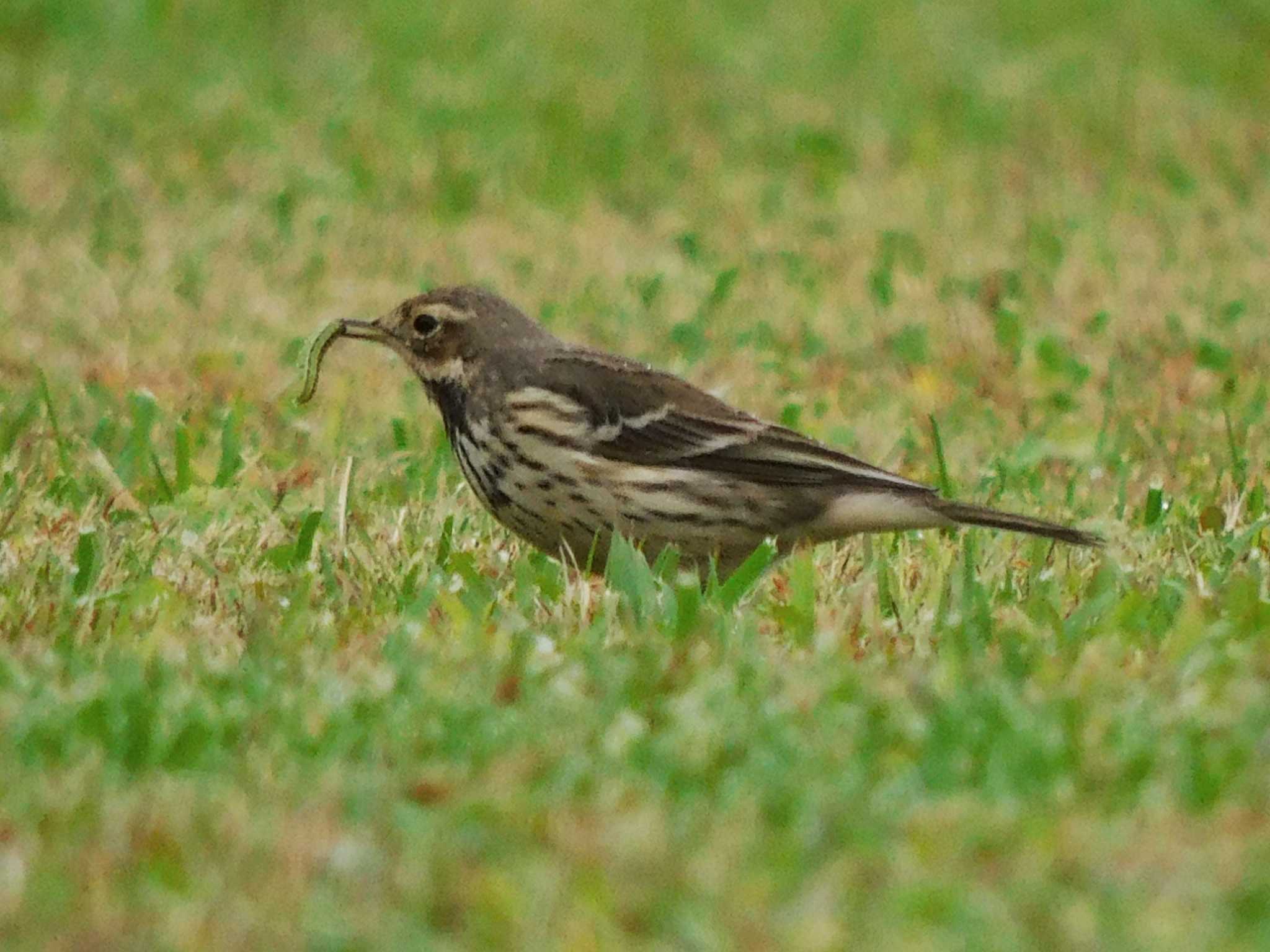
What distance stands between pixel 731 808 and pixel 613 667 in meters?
0.88

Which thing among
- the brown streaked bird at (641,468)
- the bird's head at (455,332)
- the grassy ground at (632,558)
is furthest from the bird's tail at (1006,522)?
the bird's head at (455,332)

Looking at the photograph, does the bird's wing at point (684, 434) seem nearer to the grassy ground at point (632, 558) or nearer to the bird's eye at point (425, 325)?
the grassy ground at point (632, 558)

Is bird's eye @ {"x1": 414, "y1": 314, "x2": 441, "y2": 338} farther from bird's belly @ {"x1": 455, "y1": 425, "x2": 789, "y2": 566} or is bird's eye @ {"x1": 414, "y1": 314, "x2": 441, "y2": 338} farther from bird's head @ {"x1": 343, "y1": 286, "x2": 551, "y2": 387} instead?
bird's belly @ {"x1": 455, "y1": 425, "x2": 789, "y2": 566}

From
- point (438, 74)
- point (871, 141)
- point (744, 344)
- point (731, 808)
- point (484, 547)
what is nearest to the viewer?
point (731, 808)

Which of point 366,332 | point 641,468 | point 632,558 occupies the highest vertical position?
point 366,332

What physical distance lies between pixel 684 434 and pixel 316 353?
1400mm

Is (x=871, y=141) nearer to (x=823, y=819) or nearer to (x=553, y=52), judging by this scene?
(x=553, y=52)

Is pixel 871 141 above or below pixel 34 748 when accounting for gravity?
above

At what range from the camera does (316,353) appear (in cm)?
745

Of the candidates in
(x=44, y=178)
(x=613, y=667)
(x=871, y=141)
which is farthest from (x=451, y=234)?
(x=613, y=667)

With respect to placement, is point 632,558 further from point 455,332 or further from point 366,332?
point 366,332

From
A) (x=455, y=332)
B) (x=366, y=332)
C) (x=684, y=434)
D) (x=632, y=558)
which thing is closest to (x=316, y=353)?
(x=366, y=332)

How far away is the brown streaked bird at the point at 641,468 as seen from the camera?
632 cm

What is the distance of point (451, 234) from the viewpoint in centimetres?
1174
